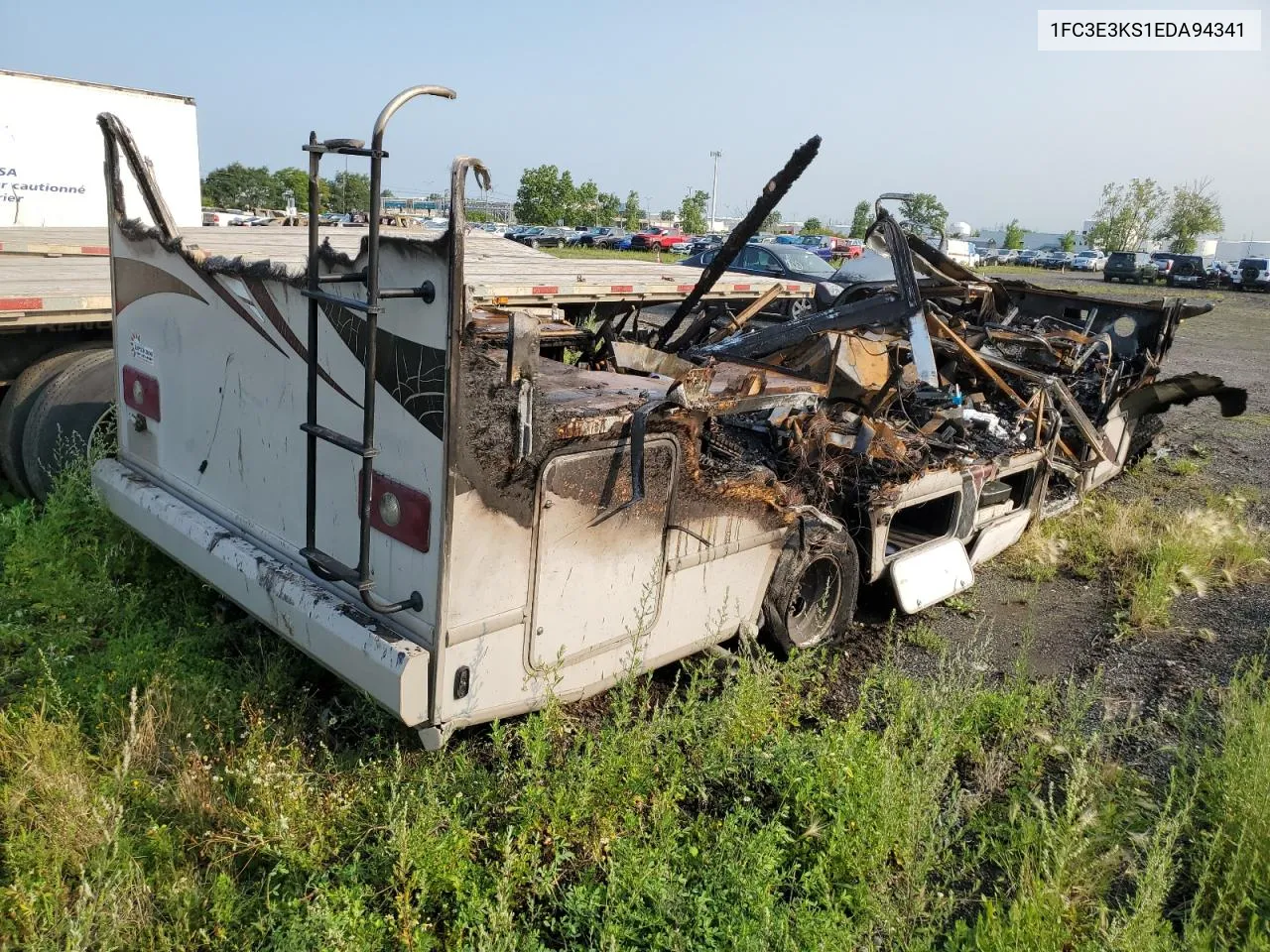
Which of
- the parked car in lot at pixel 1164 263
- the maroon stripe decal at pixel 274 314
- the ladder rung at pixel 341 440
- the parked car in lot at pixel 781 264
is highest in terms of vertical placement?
the parked car in lot at pixel 1164 263

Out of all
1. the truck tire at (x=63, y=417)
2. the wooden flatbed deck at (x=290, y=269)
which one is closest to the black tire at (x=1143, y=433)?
the wooden flatbed deck at (x=290, y=269)

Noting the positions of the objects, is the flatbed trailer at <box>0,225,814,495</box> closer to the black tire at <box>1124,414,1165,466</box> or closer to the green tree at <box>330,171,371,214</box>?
the green tree at <box>330,171,371,214</box>

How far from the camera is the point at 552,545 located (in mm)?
2889

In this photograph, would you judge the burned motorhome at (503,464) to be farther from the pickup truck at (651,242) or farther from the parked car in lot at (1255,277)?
the parked car in lot at (1255,277)

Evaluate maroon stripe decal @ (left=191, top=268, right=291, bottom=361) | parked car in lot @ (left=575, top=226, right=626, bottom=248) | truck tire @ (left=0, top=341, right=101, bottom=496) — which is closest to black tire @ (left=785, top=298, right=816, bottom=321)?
maroon stripe decal @ (left=191, top=268, right=291, bottom=361)

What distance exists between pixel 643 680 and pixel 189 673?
1815mm

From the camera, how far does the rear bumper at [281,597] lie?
2656mm

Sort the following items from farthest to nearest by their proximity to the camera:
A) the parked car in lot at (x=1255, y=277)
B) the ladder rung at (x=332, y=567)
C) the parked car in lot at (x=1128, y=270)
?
1. the parked car in lot at (x=1128, y=270)
2. the parked car in lot at (x=1255, y=277)
3. the ladder rung at (x=332, y=567)

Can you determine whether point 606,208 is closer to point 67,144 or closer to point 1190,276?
point 1190,276

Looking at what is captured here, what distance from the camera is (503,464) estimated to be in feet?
8.75

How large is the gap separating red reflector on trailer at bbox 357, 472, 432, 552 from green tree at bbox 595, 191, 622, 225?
181 feet

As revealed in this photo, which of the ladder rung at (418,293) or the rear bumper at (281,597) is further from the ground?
the ladder rung at (418,293)

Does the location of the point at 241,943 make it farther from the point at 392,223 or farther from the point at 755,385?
the point at 392,223

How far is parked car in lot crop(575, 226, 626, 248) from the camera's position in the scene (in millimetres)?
46031
